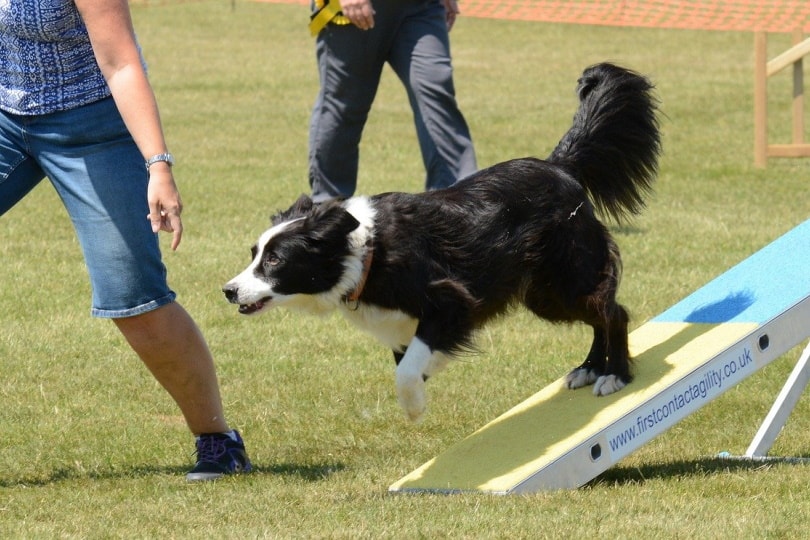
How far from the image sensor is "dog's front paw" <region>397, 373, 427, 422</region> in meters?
4.60

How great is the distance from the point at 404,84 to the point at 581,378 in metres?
2.68

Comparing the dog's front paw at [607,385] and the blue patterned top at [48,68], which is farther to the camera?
the dog's front paw at [607,385]

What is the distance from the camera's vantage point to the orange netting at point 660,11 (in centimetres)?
1656

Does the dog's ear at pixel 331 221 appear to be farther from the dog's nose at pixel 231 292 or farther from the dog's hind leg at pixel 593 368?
the dog's hind leg at pixel 593 368

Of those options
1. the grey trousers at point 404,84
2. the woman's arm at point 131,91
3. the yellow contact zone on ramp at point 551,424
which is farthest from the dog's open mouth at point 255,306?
the grey trousers at point 404,84

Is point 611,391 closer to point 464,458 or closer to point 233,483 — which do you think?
point 464,458

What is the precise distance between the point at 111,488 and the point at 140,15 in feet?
68.4

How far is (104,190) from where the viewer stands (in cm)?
423

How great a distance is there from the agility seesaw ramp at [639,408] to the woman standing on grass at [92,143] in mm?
1121

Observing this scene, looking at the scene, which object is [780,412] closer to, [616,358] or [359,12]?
[616,358]

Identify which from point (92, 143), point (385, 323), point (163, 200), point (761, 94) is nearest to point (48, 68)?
point (92, 143)

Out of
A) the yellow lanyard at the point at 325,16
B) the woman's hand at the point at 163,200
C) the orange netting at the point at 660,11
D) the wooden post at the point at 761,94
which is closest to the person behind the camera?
the woman's hand at the point at 163,200

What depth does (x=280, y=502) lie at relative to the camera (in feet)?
14.1

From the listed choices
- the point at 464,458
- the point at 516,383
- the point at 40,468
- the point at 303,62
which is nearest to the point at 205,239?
the point at 516,383
